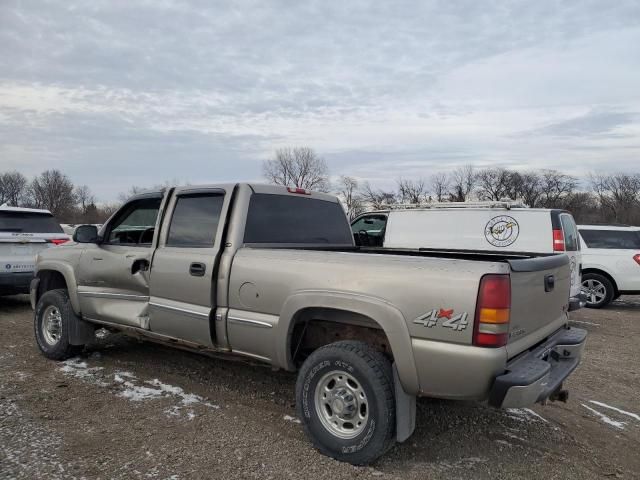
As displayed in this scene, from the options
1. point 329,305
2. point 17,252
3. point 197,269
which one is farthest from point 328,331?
point 17,252

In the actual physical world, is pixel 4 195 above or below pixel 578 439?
above

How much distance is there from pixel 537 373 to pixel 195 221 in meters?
2.94

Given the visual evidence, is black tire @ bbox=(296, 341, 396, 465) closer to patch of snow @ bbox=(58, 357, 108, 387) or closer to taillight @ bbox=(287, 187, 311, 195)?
taillight @ bbox=(287, 187, 311, 195)

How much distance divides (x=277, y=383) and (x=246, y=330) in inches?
52.7

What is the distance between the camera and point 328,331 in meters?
3.88

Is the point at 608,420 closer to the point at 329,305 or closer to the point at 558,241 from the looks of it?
the point at 329,305

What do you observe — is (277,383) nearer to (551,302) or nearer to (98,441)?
(98,441)

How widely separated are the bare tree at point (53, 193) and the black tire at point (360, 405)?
103 m

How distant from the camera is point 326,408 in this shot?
3.54 m

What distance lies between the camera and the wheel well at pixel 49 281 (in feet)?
19.8

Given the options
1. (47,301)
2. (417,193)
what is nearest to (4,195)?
(417,193)

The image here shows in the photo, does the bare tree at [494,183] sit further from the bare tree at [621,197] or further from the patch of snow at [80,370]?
the patch of snow at [80,370]

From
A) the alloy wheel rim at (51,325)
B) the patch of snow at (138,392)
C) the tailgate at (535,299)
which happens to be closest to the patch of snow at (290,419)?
the patch of snow at (138,392)

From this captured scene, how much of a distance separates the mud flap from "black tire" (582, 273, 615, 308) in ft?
28.5
